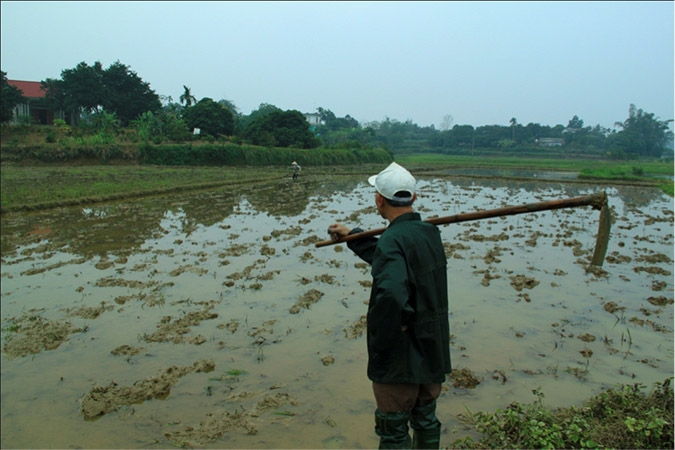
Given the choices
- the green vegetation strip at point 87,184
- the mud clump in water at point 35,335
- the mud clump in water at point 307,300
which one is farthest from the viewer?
the green vegetation strip at point 87,184

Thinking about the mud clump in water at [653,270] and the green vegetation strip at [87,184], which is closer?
the mud clump in water at [653,270]

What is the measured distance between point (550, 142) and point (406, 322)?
8680 cm

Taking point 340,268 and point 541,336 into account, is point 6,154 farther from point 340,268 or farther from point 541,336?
point 541,336

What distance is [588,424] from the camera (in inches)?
122

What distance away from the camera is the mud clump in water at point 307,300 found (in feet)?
19.2

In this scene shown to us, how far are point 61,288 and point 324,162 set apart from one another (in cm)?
3722

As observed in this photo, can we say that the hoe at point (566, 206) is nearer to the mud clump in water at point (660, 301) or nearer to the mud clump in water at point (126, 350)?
the mud clump in water at point (126, 350)

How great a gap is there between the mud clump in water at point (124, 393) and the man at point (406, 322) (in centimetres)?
217

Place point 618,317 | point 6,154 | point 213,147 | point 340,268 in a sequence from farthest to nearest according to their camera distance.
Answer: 1. point 213,147
2. point 6,154
3. point 340,268
4. point 618,317

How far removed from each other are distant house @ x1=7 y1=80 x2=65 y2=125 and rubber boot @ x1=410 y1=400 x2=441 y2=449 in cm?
4093

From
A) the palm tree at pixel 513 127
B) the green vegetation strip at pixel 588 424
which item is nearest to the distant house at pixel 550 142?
the palm tree at pixel 513 127

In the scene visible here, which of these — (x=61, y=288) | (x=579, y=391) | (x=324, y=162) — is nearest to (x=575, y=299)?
(x=579, y=391)

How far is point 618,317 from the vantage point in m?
5.70

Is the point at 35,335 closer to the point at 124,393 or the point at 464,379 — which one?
the point at 124,393
